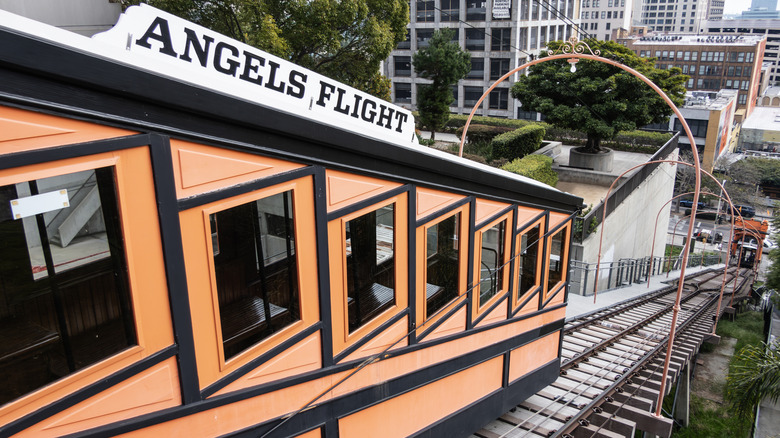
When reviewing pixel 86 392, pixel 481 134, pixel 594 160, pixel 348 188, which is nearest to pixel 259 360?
pixel 86 392

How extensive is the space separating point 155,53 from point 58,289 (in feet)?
5.65

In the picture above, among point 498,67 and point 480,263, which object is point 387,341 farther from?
point 498,67


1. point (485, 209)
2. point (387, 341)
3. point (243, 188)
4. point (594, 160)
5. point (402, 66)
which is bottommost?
point (594, 160)

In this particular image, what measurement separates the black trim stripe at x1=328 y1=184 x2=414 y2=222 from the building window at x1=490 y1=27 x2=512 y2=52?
44342 millimetres

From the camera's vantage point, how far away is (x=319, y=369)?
14.7ft

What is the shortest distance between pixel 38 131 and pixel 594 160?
26.3 meters

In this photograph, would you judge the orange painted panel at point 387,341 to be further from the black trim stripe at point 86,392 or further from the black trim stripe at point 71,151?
the black trim stripe at point 71,151

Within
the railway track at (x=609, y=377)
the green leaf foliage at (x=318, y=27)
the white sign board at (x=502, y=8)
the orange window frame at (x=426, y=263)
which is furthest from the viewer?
the white sign board at (x=502, y=8)

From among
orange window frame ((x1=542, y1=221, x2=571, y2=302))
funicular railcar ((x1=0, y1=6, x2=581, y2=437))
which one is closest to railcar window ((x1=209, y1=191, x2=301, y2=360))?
funicular railcar ((x1=0, y1=6, x2=581, y2=437))

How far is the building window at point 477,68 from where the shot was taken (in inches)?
1913

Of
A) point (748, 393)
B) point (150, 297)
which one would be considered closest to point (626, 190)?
point (748, 393)

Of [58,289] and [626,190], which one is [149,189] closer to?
[58,289]

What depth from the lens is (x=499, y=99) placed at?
50094mm

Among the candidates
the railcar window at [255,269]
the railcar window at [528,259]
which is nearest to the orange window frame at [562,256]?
the railcar window at [528,259]
